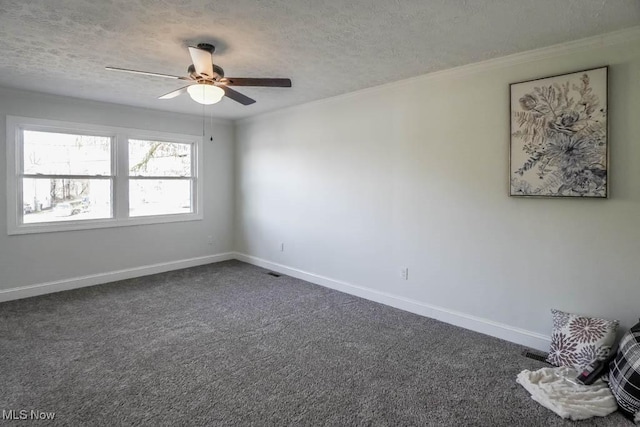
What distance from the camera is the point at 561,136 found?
2.77m

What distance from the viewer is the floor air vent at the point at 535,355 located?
9.08ft

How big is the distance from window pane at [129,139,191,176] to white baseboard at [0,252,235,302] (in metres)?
1.40

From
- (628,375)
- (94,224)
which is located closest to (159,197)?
(94,224)

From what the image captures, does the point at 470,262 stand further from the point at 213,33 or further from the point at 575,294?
the point at 213,33

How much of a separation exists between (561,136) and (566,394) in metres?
1.86

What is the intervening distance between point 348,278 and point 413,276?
3.09 ft

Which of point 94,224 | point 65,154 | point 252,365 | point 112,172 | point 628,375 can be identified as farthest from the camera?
point 112,172

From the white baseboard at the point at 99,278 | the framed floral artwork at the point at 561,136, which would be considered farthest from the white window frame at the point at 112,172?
the framed floral artwork at the point at 561,136

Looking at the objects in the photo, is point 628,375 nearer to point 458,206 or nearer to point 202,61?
point 458,206

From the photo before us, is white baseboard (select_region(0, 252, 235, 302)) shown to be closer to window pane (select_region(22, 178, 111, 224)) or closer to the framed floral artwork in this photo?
window pane (select_region(22, 178, 111, 224))

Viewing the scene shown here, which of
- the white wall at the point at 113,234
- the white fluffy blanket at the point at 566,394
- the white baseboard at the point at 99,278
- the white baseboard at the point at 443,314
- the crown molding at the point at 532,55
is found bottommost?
the white fluffy blanket at the point at 566,394

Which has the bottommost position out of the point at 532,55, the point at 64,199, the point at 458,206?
the point at 458,206

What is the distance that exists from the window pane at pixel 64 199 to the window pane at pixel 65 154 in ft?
0.44

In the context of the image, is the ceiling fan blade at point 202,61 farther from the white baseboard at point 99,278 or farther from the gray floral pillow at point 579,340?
the white baseboard at point 99,278
